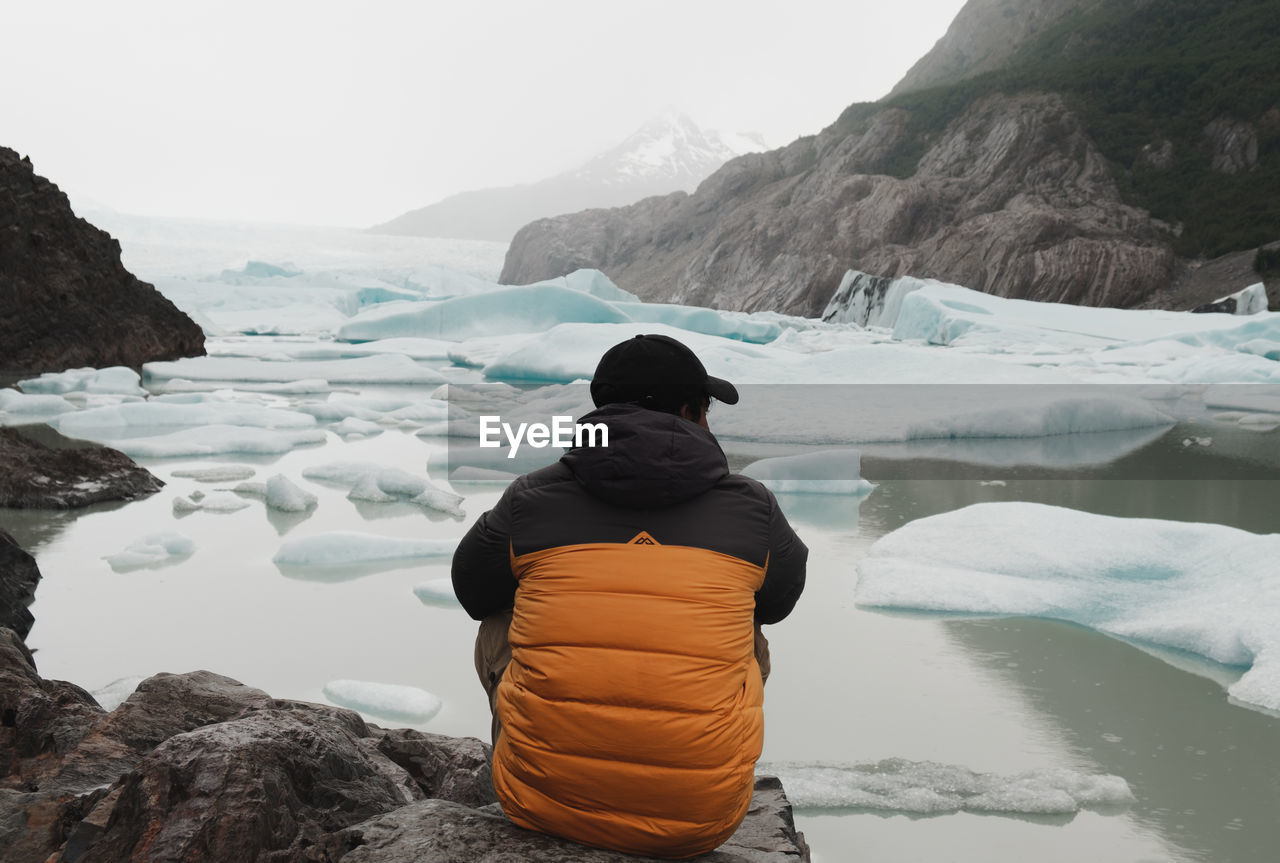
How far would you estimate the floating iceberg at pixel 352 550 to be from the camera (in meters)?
4.16

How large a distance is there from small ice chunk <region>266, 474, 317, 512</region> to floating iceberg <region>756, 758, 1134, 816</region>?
3.43 metres

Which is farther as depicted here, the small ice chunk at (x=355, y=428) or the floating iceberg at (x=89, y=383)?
the floating iceberg at (x=89, y=383)

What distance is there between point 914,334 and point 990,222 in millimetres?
9802

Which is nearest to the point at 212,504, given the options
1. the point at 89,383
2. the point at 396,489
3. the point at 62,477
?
the point at 62,477

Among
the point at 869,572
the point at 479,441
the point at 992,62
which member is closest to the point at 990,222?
the point at 992,62

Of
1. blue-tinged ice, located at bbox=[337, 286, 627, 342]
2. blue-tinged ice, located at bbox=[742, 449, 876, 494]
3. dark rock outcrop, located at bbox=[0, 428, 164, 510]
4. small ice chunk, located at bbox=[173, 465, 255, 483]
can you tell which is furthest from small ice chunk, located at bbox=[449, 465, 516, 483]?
blue-tinged ice, located at bbox=[337, 286, 627, 342]

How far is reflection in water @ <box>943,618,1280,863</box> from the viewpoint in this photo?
2.12 metres

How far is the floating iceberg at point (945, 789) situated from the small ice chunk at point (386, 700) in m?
0.93

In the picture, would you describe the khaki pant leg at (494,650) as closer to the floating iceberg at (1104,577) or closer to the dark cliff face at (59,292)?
the floating iceberg at (1104,577)

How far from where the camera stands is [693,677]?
1.38 m

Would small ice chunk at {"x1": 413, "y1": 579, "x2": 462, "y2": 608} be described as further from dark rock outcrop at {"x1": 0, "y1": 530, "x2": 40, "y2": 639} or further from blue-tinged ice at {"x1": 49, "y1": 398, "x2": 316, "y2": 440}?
blue-tinged ice at {"x1": 49, "y1": 398, "x2": 316, "y2": 440}

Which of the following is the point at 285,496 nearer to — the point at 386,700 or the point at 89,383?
the point at 386,700

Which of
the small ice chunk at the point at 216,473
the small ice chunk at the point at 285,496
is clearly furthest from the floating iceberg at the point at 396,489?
the small ice chunk at the point at 216,473

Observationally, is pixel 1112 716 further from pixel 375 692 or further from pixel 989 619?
pixel 375 692
